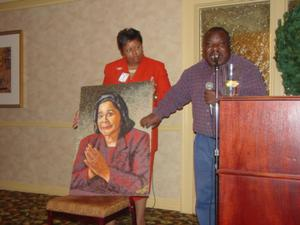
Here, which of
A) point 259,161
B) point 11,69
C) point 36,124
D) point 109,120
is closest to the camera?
point 259,161

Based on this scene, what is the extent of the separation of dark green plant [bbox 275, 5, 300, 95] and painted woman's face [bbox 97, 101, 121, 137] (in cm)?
137

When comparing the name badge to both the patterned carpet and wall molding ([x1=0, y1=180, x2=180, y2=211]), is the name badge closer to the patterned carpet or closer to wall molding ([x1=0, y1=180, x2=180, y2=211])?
the patterned carpet

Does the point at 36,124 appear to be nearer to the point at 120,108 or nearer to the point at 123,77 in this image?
the point at 123,77

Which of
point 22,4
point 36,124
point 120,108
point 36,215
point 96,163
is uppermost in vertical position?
point 22,4

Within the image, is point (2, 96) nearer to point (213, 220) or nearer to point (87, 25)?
point (87, 25)

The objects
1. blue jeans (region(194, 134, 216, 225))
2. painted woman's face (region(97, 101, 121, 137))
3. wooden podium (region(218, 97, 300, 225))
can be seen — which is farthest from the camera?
painted woman's face (region(97, 101, 121, 137))

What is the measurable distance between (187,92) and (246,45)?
4.46 feet

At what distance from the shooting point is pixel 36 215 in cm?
402

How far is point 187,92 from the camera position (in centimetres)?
296

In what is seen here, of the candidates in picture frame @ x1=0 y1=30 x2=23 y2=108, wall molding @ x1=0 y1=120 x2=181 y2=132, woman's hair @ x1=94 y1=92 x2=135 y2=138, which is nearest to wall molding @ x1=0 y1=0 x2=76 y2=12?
picture frame @ x1=0 y1=30 x2=23 y2=108

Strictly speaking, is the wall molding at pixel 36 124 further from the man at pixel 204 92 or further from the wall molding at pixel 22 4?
the man at pixel 204 92

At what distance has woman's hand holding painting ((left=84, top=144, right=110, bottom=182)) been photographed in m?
2.83

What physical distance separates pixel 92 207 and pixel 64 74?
9.15ft

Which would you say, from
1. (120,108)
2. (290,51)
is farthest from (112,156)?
(290,51)
